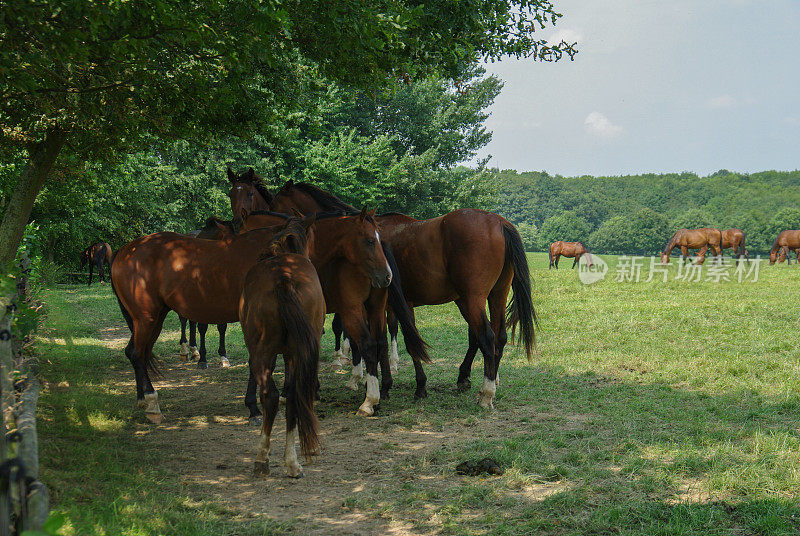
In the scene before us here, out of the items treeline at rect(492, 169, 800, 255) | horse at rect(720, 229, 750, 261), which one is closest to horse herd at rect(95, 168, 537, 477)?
horse at rect(720, 229, 750, 261)

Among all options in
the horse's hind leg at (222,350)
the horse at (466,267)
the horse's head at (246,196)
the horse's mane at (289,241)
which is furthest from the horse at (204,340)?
the horse's mane at (289,241)

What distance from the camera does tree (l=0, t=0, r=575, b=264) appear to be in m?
4.38

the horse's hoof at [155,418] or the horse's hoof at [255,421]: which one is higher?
the horse's hoof at [155,418]

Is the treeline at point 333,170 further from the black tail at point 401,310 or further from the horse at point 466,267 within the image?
the black tail at point 401,310

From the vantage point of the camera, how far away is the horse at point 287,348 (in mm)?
4586

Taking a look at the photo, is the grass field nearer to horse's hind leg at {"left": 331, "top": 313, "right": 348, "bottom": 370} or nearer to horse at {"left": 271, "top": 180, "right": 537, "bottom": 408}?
horse's hind leg at {"left": 331, "top": 313, "right": 348, "bottom": 370}

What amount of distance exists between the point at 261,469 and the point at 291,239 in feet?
6.86

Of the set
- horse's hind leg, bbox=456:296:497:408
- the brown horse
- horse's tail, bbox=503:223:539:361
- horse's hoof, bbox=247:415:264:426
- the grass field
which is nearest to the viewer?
the grass field

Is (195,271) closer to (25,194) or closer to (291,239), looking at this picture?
(291,239)

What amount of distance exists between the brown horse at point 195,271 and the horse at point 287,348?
135 cm

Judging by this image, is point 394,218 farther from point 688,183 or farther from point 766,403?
point 688,183

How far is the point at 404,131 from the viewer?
1363 inches

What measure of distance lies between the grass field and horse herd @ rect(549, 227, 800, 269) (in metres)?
25.5

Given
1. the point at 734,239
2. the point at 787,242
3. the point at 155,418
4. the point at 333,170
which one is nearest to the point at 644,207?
the point at 787,242
